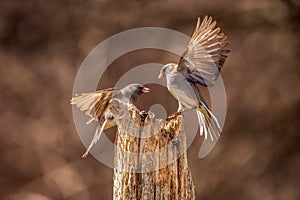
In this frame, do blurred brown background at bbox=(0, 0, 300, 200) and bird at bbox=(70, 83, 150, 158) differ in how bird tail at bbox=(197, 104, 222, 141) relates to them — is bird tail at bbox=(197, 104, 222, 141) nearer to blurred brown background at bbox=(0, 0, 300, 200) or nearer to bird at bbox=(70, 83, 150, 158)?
bird at bbox=(70, 83, 150, 158)

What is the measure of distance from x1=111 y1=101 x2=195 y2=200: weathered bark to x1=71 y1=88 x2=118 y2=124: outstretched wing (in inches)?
0.8

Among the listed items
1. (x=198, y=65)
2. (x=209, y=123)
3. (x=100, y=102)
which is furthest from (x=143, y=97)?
(x=100, y=102)

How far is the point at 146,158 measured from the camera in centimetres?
132

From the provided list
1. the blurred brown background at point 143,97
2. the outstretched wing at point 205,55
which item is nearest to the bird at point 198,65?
the outstretched wing at point 205,55

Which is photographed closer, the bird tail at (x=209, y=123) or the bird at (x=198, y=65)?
the bird at (x=198, y=65)

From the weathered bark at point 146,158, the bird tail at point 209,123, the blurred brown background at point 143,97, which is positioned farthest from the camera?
the blurred brown background at point 143,97

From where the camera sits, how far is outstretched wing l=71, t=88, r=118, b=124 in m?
1.34

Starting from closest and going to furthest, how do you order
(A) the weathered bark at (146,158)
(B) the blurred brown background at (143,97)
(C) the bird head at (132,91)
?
(A) the weathered bark at (146,158), (C) the bird head at (132,91), (B) the blurred brown background at (143,97)

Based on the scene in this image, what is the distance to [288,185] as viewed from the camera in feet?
9.55

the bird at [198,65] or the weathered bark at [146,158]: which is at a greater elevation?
the bird at [198,65]

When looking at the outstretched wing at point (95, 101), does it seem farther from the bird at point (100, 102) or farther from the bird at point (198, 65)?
the bird at point (198, 65)

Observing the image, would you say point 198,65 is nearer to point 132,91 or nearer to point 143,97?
point 132,91

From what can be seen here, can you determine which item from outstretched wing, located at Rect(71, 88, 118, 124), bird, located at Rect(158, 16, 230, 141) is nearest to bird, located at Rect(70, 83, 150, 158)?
outstretched wing, located at Rect(71, 88, 118, 124)

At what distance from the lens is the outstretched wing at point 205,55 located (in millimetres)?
A: 1508
